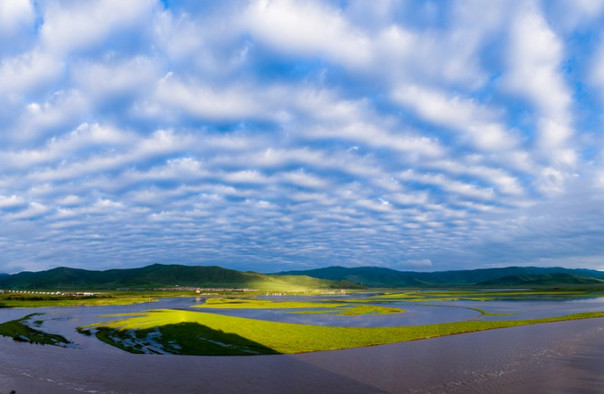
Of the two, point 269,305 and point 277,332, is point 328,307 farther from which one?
point 277,332

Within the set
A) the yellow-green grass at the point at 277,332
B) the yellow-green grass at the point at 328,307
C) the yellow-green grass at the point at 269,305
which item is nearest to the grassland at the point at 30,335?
the yellow-green grass at the point at 277,332

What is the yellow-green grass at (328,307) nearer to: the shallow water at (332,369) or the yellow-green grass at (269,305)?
the yellow-green grass at (269,305)

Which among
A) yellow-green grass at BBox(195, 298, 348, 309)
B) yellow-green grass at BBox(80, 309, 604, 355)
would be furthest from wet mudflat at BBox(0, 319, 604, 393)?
yellow-green grass at BBox(195, 298, 348, 309)

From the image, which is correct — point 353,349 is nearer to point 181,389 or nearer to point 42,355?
point 181,389

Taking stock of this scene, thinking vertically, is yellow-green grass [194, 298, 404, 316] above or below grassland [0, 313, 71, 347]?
below

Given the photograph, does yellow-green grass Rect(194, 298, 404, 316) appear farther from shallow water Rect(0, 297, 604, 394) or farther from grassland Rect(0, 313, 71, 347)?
grassland Rect(0, 313, 71, 347)

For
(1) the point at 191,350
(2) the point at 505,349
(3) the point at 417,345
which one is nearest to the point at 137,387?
(1) the point at 191,350
